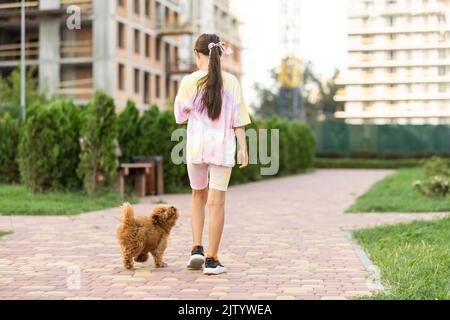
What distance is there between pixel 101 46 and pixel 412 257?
3204 centimetres

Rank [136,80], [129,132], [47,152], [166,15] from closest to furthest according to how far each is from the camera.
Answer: [47,152] < [129,132] < [136,80] < [166,15]

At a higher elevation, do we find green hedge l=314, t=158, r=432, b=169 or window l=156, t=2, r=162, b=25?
window l=156, t=2, r=162, b=25

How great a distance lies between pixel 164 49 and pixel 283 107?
62.7 ft

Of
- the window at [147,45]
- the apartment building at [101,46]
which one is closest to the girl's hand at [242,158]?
the apartment building at [101,46]

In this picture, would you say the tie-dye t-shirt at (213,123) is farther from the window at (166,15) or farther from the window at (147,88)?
the window at (166,15)

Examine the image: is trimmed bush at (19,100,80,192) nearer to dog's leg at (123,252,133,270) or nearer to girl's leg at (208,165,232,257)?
dog's leg at (123,252,133,270)

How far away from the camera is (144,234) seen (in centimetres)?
643

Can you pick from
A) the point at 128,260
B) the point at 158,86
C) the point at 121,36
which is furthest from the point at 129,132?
the point at 158,86

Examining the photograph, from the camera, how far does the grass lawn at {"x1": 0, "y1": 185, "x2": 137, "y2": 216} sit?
37.9ft

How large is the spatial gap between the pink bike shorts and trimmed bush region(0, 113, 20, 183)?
509 inches

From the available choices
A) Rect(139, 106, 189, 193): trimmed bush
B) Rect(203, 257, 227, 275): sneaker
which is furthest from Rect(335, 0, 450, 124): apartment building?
Rect(203, 257, 227, 275): sneaker

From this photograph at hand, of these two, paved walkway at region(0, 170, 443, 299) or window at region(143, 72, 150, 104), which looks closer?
paved walkway at region(0, 170, 443, 299)

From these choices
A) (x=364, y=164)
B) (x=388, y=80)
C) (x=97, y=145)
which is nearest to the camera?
(x=97, y=145)

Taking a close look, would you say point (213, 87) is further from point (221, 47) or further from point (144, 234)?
point (144, 234)
